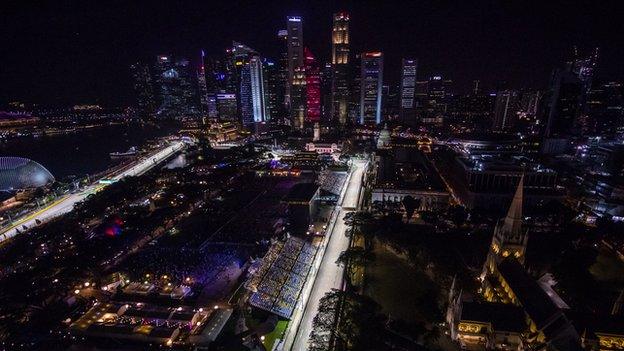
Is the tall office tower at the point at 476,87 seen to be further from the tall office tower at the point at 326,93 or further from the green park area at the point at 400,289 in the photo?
the green park area at the point at 400,289

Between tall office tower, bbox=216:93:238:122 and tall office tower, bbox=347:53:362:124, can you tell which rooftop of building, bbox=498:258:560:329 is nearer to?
tall office tower, bbox=347:53:362:124

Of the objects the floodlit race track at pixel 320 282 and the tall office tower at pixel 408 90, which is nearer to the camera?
the floodlit race track at pixel 320 282

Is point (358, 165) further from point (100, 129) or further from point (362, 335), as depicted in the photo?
point (100, 129)

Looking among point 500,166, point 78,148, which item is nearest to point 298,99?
point 78,148

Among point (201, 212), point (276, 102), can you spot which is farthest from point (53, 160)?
point (276, 102)

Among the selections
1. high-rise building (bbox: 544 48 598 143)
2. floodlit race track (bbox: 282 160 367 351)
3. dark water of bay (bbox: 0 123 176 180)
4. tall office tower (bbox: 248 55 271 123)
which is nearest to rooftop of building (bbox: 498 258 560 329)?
floodlit race track (bbox: 282 160 367 351)

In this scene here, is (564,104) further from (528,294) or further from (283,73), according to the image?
(283,73)

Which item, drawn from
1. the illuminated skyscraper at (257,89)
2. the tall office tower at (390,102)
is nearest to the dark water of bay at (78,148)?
the illuminated skyscraper at (257,89)
